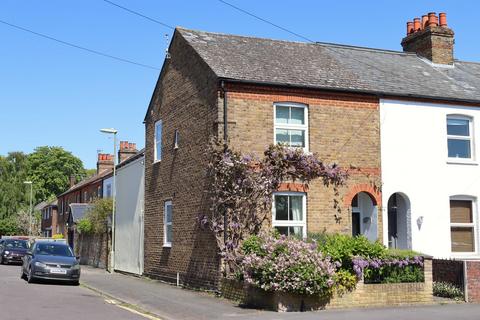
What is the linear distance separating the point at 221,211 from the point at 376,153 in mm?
5534

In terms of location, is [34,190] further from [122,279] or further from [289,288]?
[289,288]

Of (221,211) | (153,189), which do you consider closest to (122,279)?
(153,189)

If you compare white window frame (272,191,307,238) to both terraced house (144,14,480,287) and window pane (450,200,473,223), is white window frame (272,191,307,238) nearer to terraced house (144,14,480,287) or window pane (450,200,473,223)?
terraced house (144,14,480,287)

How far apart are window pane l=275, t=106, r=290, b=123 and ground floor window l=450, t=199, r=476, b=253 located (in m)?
6.60

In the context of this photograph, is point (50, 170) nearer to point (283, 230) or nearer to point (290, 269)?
point (283, 230)

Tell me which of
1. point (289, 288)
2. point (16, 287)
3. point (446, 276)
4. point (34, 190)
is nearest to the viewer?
point (289, 288)

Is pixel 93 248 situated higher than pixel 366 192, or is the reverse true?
pixel 366 192

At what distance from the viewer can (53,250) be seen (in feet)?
70.3

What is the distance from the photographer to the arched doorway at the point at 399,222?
762 inches

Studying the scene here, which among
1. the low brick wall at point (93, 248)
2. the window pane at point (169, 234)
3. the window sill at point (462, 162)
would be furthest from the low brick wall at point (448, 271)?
the low brick wall at point (93, 248)

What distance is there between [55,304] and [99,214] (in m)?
17.6

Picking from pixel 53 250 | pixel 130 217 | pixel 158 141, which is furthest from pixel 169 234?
pixel 130 217

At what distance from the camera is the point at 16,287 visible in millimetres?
18766

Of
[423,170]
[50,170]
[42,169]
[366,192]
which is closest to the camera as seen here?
[366,192]
